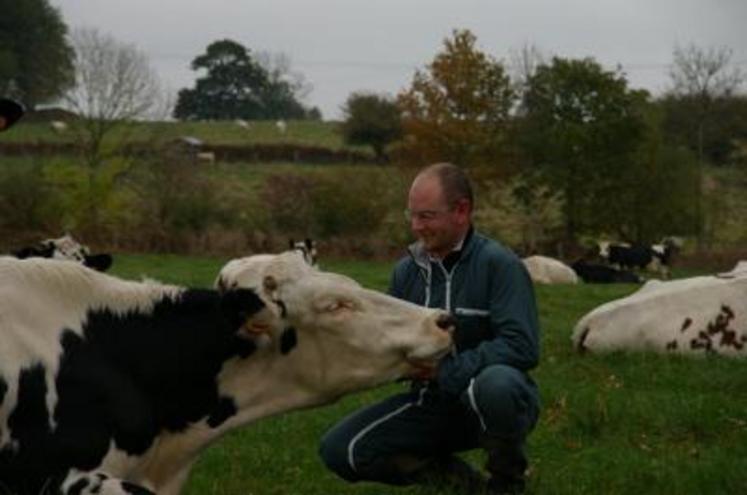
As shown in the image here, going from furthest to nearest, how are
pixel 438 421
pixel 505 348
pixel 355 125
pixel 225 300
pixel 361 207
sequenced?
pixel 355 125
pixel 361 207
pixel 438 421
pixel 505 348
pixel 225 300

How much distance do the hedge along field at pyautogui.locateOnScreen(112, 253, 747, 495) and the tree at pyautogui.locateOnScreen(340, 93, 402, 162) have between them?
2226 inches

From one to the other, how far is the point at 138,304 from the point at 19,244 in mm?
35229

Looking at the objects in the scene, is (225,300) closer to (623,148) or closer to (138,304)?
(138,304)

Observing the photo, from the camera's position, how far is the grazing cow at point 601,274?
1446 inches

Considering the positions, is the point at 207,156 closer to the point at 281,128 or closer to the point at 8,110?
the point at 281,128

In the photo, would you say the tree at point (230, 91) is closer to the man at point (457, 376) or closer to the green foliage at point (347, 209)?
the green foliage at point (347, 209)

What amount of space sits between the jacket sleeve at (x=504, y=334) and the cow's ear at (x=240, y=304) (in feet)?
3.22

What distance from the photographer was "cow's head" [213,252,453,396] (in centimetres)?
542

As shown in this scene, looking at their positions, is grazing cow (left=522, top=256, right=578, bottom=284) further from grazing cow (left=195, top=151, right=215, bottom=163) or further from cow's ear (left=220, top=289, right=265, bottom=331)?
grazing cow (left=195, top=151, right=215, bottom=163)

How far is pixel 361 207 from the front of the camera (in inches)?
1767

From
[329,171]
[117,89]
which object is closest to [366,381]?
[329,171]

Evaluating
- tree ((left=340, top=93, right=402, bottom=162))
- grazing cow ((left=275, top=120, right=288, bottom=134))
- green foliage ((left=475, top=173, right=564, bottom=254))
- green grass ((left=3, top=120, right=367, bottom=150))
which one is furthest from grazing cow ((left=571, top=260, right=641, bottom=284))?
grazing cow ((left=275, top=120, right=288, bottom=134))

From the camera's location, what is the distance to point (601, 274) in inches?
1458

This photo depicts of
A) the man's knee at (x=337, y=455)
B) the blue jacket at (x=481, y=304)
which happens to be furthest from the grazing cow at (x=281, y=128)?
the blue jacket at (x=481, y=304)
